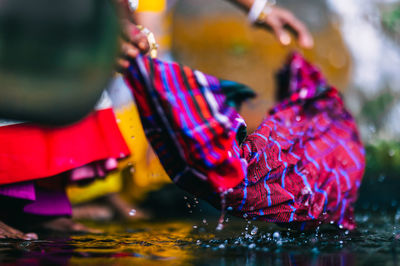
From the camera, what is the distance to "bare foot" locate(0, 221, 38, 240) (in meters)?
1.80

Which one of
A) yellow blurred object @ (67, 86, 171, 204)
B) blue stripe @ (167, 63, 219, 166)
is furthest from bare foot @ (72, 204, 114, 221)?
blue stripe @ (167, 63, 219, 166)

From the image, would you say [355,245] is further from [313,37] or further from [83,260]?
[313,37]

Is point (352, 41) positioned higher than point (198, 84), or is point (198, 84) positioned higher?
point (352, 41)

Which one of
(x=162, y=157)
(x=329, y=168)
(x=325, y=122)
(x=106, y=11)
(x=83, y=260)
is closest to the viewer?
(x=106, y=11)

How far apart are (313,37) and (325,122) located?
2.03m

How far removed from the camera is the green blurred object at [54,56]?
632mm

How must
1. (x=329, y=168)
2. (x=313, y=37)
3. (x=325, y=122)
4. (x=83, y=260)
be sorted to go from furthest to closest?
(x=313, y=37) → (x=325, y=122) → (x=329, y=168) → (x=83, y=260)

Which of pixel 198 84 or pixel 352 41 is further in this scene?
pixel 352 41

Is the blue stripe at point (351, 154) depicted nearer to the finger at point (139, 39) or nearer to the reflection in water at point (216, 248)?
the reflection in water at point (216, 248)

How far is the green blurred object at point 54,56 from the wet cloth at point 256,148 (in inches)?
26.7

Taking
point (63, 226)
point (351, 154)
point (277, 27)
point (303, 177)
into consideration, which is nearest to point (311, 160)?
point (303, 177)

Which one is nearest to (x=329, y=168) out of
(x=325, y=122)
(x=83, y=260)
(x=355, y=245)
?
(x=325, y=122)

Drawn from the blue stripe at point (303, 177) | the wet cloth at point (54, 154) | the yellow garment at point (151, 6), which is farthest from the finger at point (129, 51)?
the yellow garment at point (151, 6)

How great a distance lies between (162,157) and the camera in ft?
4.93
